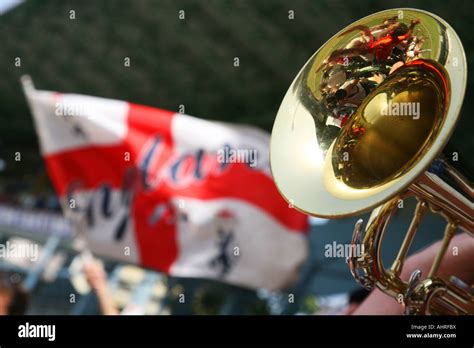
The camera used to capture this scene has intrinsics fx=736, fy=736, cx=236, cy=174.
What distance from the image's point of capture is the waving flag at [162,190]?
461 centimetres

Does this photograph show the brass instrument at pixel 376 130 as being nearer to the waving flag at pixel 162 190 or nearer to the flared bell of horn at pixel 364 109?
the flared bell of horn at pixel 364 109

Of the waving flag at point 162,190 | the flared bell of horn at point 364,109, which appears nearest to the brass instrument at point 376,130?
the flared bell of horn at point 364,109

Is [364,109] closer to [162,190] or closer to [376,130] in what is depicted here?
[376,130]

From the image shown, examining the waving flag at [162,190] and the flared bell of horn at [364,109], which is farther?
the waving flag at [162,190]

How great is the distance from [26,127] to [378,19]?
7.52m

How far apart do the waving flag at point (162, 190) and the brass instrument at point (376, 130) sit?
2784 millimetres

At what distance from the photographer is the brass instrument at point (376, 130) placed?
1761 mm

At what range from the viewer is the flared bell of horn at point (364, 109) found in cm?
179

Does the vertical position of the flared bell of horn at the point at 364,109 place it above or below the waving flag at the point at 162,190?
above

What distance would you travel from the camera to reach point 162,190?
15.3 feet

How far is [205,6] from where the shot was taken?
535 centimetres

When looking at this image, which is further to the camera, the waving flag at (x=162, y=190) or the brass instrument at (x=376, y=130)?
the waving flag at (x=162, y=190)

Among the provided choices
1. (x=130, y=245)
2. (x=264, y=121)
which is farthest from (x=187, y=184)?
(x=264, y=121)

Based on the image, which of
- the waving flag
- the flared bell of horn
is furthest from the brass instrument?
the waving flag
